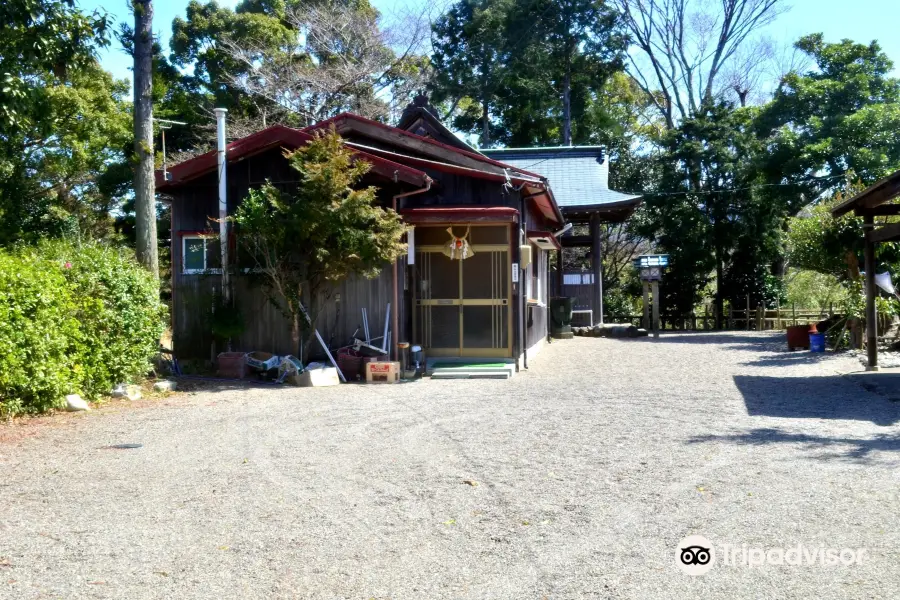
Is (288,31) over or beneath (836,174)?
over

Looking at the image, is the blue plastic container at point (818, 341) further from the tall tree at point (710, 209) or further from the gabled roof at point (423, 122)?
the tall tree at point (710, 209)

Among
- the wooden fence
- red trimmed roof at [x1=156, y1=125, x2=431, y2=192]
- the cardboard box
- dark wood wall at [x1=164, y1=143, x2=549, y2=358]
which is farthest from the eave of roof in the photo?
the wooden fence

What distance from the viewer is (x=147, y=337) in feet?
38.1

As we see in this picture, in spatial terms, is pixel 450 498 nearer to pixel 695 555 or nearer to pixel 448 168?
pixel 695 555

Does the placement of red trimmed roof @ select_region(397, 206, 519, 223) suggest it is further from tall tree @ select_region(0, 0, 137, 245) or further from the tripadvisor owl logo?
the tripadvisor owl logo

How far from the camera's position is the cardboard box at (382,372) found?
1330 cm

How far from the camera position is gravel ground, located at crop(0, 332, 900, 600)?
14.3ft

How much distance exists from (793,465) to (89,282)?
27.6 ft

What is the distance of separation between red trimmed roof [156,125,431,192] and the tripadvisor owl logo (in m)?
9.19

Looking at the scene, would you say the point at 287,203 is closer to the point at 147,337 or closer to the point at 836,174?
the point at 147,337

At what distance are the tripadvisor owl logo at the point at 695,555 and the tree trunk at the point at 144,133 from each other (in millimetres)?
11742

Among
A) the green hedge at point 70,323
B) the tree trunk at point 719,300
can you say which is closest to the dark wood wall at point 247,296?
the green hedge at point 70,323

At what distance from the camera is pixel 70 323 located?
971 centimetres

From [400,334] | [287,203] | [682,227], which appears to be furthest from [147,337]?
[682,227]
